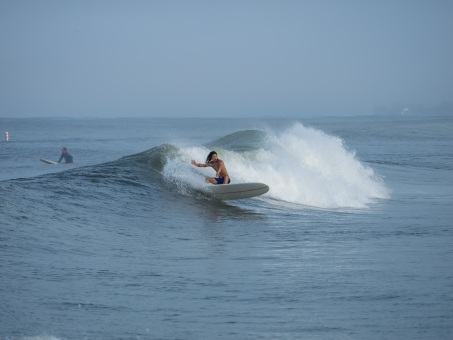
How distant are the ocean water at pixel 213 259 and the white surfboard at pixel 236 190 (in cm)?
29

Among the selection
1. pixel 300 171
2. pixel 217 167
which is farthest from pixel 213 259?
pixel 300 171

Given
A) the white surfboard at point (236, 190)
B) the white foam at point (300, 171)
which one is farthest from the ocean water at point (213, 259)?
the white surfboard at point (236, 190)

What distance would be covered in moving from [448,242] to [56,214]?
303 inches

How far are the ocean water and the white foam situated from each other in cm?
12

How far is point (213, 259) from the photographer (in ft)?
34.2

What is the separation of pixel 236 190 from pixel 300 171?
5408mm

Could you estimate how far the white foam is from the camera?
19672 mm

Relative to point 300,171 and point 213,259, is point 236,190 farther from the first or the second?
point 213,259

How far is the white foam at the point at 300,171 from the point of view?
19.7 m

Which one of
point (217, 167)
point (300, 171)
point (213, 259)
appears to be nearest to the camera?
point (213, 259)

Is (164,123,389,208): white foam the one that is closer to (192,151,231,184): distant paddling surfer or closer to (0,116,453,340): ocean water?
(0,116,453,340): ocean water

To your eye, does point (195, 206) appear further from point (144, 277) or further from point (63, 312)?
point (63, 312)

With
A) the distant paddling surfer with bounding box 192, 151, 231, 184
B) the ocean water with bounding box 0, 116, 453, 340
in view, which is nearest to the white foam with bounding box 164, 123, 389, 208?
the ocean water with bounding box 0, 116, 453, 340

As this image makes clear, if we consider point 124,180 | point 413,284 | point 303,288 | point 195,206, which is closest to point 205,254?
point 303,288
